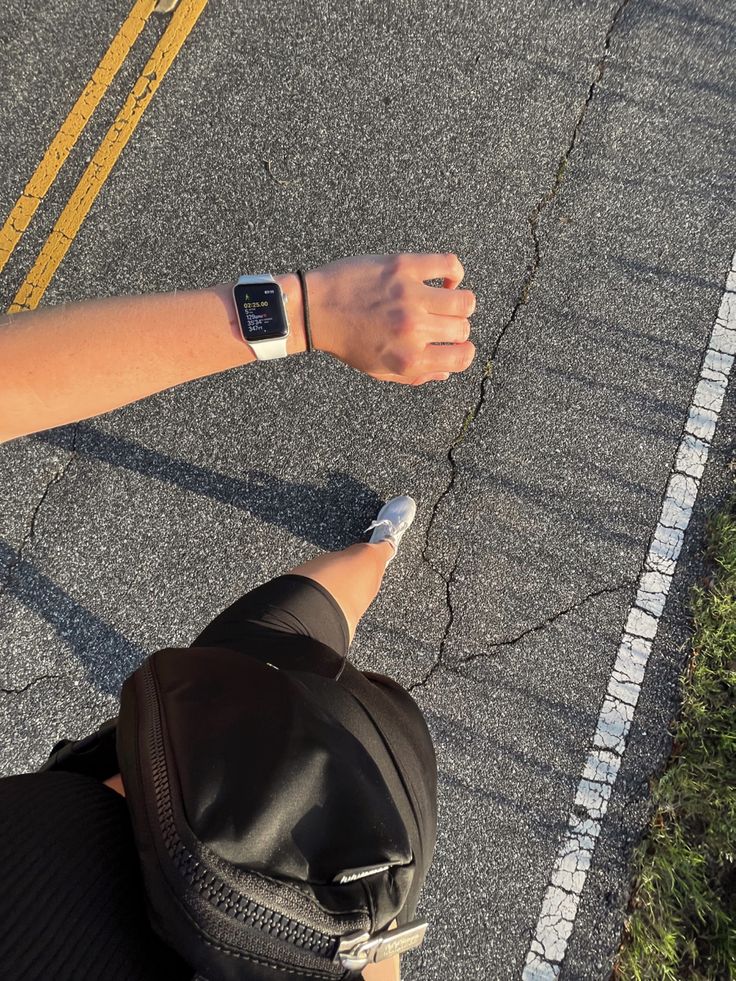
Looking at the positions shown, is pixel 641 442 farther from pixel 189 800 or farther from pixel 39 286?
pixel 39 286

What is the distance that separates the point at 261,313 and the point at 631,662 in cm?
200

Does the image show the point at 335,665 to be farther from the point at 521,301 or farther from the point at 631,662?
the point at 521,301

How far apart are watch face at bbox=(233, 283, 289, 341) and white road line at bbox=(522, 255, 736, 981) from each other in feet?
6.03

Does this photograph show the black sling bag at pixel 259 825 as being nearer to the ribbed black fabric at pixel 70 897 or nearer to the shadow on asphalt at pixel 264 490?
the ribbed black fabric at pixel 70 897

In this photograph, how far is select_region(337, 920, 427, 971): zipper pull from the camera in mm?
1021

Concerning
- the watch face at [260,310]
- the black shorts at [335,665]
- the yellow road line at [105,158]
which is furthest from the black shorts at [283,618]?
the yellow road line at [105,158]

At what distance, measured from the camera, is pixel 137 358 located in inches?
58.9

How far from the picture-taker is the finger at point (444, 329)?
1576 millimetres

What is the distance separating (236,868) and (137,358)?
1056mm

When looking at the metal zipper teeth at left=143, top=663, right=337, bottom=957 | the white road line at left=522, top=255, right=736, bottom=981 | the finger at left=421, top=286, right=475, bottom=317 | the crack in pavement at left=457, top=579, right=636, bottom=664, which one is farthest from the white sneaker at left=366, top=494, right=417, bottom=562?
the metal zipper teeth at left=143, top=663, right=337, bottom=957

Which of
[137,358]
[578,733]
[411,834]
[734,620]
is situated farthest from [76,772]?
[734,620]

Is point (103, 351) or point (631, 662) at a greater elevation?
point (103, 351)

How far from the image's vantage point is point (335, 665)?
1571 mm

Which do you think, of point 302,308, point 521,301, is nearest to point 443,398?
point 521,301
